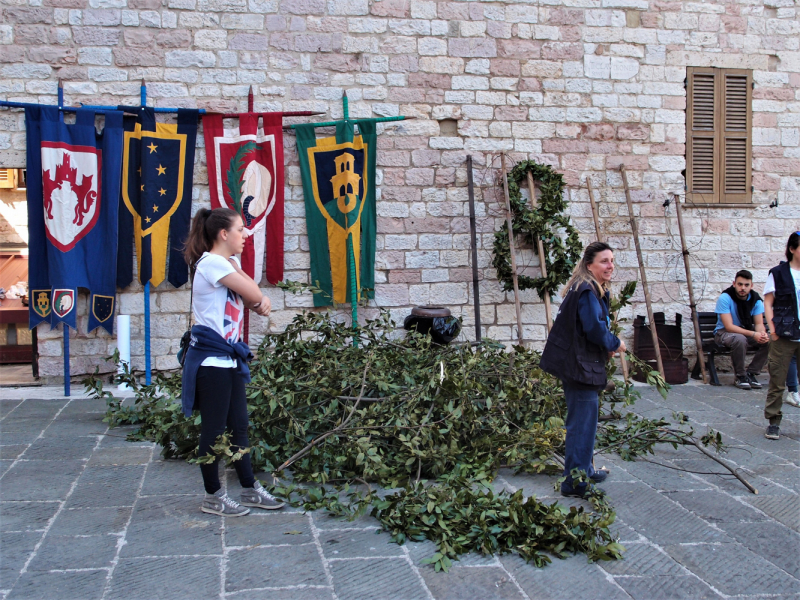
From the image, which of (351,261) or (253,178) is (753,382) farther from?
(253,178)

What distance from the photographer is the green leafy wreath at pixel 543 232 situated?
7746 millimetres

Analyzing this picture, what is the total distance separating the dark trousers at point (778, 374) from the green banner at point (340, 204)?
3.90 metres

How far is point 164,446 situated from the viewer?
191 inches

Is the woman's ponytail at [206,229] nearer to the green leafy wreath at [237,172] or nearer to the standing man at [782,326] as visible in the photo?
the green leafy wreath at [237,172]

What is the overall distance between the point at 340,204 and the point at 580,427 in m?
4.22

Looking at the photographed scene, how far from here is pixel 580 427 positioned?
4082 millimetres

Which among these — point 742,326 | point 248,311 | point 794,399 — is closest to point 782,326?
point 794,399

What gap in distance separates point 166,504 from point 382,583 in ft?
5.06

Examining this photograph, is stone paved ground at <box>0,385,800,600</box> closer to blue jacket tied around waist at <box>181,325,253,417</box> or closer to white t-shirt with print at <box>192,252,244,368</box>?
blue jacket tied around waist at <box>181,325,253,417</box>

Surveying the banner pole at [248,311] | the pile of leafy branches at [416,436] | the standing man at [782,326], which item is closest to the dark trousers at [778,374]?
the standing man at [782,326]

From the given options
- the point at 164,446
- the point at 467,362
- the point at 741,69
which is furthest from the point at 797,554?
the point at 741,69

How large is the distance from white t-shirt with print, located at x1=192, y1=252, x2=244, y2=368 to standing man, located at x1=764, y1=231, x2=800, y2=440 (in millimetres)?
4284

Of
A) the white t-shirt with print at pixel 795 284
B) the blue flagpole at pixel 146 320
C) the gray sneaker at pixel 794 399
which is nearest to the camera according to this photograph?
the white t-shirt with print at pixel 795 284

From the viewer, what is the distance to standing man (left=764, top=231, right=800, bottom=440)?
552 centimetres
